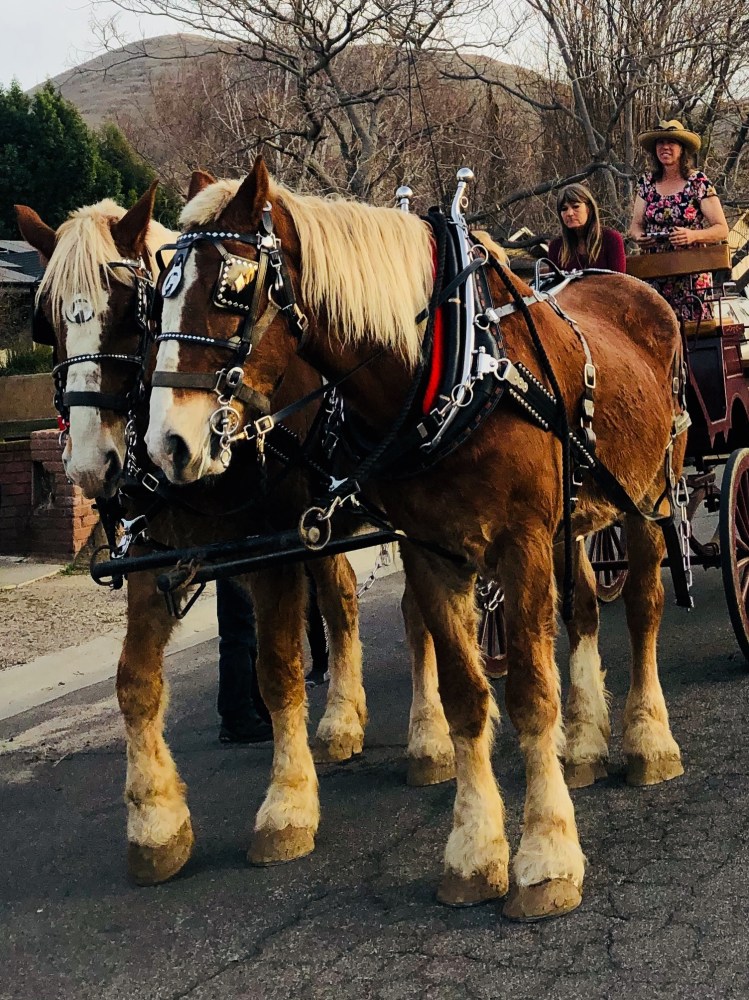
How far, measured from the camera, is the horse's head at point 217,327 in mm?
2750

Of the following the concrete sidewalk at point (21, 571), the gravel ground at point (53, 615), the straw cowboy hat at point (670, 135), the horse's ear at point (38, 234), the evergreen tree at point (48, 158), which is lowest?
the gravel ground at point (53, 615)

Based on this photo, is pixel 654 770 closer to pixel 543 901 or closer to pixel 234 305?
pixel 543 901

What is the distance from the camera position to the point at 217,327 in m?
2.81

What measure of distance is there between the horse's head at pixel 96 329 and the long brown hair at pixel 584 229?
2.60 meters

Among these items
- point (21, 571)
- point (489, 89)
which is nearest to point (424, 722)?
point (21, 571)

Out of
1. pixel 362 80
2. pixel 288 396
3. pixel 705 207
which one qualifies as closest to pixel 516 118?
pixel 362 80

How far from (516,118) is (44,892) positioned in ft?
56.2

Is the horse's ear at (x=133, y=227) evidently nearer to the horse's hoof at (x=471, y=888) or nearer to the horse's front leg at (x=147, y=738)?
the horse's front leg at (x=147, y=738)

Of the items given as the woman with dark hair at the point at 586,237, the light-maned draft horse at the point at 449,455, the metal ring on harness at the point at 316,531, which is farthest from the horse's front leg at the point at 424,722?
the woman with dark hair at the point at 586,237

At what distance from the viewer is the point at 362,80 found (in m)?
14.0

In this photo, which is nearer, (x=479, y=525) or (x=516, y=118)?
(x=479, y=525)

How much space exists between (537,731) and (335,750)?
5.47 ft

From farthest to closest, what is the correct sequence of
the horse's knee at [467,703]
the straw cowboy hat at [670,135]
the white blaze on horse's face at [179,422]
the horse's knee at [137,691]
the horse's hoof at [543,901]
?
the straw cowboy hat at [670,135] < the horse's knee at [137,691] < the horse's knee at [467,703] < the horse's hoof at [543,901] < the white blaze on horse's face at [179,422]

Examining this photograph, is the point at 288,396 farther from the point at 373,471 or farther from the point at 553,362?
the point at 553,362
